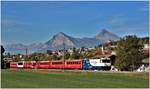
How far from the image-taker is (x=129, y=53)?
76.6 meters

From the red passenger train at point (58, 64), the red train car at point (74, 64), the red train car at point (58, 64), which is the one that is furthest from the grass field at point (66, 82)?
the red train car at point (58, 64)

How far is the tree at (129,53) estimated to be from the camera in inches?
3019

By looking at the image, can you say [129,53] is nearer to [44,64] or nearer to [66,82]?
[44,64]

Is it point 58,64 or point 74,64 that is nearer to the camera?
point 74,64

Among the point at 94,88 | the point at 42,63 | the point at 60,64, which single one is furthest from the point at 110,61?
the point at 94,88

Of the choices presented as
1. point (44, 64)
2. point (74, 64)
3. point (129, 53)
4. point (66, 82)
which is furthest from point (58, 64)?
point (66, 82)

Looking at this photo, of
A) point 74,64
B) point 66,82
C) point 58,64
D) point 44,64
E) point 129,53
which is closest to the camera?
point 66,82

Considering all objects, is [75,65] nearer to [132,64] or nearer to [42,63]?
[132,64]

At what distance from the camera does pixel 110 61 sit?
88.8 meters

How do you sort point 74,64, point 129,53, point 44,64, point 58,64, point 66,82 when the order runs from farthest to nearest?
point 44,64 → point 58,64 → point 74,64 → point 129,53 → point 66,82

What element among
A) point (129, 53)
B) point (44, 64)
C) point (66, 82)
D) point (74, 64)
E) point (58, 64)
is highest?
point (129, 53)

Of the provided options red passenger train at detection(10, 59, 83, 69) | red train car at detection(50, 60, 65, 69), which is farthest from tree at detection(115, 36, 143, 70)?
red train car at detection(50, 60, 65, 69)

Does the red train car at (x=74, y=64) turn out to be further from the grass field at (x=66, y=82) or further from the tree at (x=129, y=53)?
the grass field at (x=66, y=82)

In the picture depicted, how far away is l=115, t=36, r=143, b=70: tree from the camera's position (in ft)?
252
